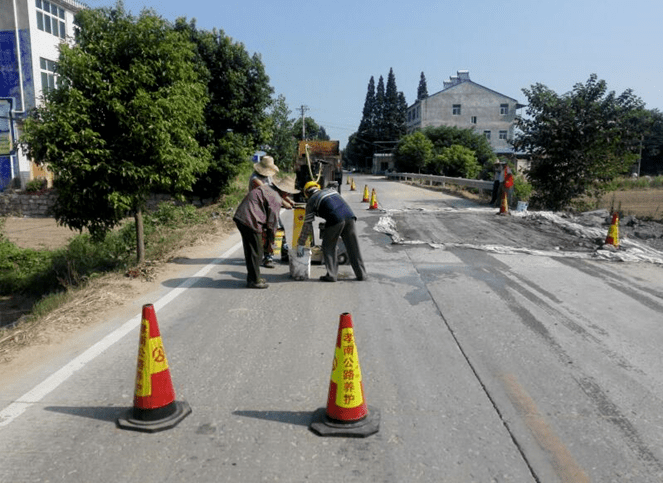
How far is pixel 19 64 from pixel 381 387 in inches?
1319

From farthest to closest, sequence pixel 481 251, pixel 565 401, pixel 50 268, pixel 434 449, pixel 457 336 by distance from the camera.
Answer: pixel 50 268
pixel 481 251
pixel 457 336
pixel 565 401
pixel 434 449

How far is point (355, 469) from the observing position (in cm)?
324

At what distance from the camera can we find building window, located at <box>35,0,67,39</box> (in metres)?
31.6

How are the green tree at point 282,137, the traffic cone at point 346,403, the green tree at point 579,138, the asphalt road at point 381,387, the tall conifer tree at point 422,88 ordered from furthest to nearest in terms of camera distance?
the tall conifer tree at point 422,88 < the green tree at point 282,137 < the green tree at point 579,138 < the traffic cone at point 346,403 < the asphalt road at point 381,387

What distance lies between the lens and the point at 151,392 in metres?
3.73

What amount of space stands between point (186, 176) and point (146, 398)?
577cm

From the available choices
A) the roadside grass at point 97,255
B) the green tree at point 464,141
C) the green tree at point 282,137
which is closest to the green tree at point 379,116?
the green tree at point 464,141

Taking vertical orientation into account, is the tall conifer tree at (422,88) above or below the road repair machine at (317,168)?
above

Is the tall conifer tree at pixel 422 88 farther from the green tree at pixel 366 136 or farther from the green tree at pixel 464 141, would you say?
the green tree at pixel 464 141

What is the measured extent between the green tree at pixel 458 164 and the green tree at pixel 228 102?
114 feet

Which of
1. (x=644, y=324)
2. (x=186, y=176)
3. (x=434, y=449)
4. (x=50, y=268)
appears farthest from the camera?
(x=50, y=268)

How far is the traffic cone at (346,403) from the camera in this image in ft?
12.0

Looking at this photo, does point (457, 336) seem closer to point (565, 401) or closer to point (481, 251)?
point (565, 401)

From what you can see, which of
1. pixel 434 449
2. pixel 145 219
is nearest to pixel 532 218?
pixel 145 219
